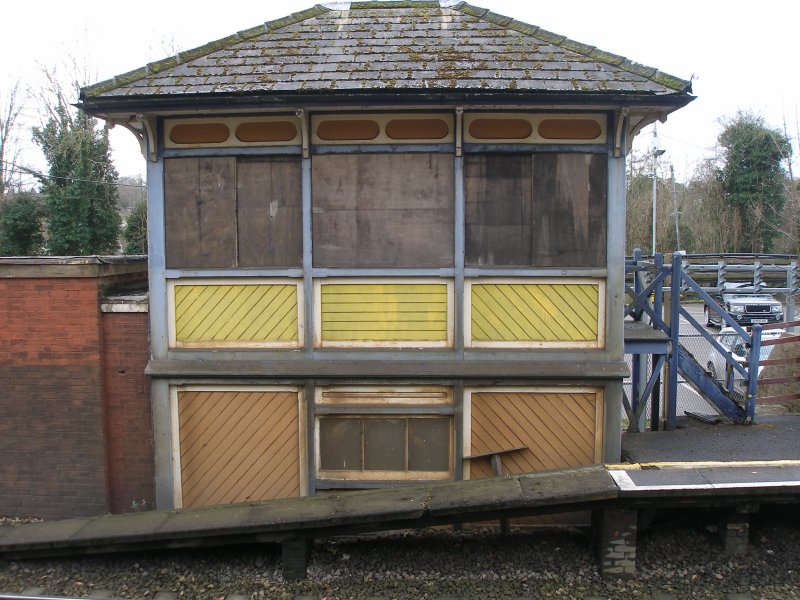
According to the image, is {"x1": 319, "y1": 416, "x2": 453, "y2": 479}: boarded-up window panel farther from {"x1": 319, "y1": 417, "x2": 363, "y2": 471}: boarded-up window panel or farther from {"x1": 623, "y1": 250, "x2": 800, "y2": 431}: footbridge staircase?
{"x1": 623, "y1": 250, "x2": 800, "y2": 431}: footbridge staircase

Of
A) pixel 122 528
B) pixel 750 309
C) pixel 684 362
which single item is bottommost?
pixel 122 528

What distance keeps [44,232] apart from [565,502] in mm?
26359

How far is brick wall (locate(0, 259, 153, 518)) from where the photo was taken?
649 centimetres

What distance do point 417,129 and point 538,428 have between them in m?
3.33

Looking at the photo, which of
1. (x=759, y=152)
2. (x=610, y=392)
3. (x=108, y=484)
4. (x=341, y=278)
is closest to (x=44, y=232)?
(x=108, y=484)

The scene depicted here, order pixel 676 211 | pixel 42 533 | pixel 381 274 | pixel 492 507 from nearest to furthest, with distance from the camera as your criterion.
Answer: pixel 492 507, pixel 42 533, pixel 381 274, pixel 676 211

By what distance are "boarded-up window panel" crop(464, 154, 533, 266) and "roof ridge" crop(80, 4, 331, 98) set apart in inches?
110

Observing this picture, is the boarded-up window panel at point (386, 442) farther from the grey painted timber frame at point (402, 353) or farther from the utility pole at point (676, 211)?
the utility pole at point (676, 211)

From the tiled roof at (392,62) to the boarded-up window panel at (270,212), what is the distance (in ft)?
2.67

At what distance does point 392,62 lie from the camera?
6031 mm

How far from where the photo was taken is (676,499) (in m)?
5.05

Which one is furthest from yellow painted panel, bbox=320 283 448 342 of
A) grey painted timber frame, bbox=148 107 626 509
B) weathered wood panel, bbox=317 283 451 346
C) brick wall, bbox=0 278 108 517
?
brick wall, bbox=0 278 108 517

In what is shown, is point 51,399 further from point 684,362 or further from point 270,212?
point 684,362

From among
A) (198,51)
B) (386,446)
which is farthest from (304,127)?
(386,446)
